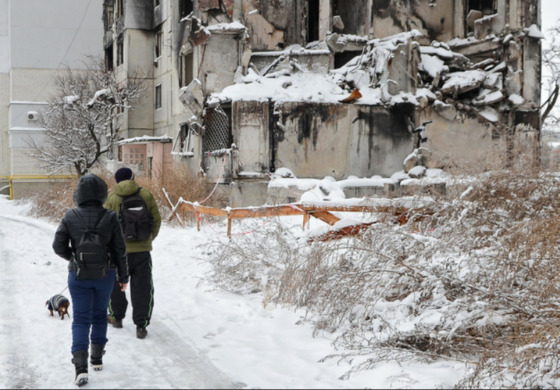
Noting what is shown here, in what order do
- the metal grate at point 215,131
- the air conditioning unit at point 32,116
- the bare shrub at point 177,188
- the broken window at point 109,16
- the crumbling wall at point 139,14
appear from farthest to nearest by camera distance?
1. the broken window at point 109,16
2. the air conditioning unit at point 32,116
3. the crumbling wall at point 139,14
4. the metal grate at point 215,131
5. the bare shrub at point 177,188

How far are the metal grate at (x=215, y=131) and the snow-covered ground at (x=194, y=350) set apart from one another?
1130 centimetres

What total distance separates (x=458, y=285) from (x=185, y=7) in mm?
21046

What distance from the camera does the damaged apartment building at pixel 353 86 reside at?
18672mm

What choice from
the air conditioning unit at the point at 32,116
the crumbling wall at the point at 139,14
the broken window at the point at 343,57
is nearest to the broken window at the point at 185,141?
the broken window at the point at 343,57

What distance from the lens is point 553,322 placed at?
4684mm

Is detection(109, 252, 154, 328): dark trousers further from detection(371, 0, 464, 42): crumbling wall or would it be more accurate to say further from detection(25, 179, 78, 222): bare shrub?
detection(371, 0, 464, 42): crumbling wall

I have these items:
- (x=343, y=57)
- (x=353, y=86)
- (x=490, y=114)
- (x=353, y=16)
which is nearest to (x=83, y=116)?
(x=343, y=57)

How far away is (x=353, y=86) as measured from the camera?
64.4ft

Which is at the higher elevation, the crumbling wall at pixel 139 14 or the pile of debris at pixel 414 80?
the crumbling wall at pixel 139 14

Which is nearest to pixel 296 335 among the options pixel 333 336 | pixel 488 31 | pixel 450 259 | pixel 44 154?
pixel 333 336

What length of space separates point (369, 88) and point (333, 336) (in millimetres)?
14752

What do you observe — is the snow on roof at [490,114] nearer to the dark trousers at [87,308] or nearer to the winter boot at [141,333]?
the winter boot at [141,333]

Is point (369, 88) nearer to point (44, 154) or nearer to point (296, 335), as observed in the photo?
point (296, 335)

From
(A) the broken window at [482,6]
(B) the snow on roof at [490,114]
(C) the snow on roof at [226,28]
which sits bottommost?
(B) the snow on roof at [490,114]
